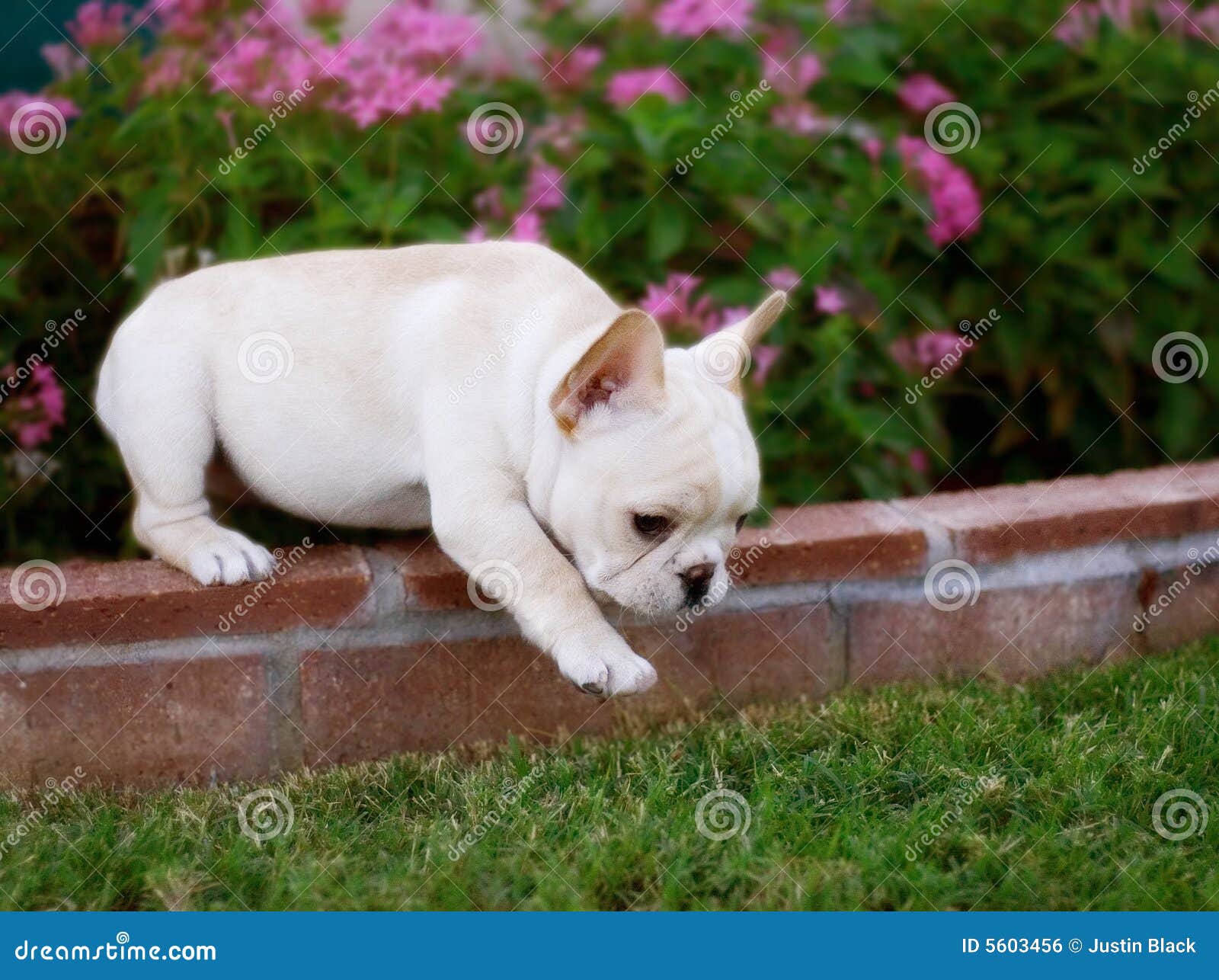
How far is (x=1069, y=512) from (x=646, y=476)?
1463 mm

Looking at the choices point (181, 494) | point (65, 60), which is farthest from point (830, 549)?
point (65, 60)

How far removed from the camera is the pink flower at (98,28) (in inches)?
146

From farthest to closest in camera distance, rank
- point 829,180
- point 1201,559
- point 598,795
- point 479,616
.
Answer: point 829,180 → point 1201,559 → point 479,616 → point 598,795

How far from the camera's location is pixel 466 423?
8.85ft

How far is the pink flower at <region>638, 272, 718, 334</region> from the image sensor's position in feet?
11.5

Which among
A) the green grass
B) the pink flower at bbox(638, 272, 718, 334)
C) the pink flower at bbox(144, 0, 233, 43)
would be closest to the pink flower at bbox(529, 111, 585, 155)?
Answer: the pink flower at bbox(638, 272, 718, 334)

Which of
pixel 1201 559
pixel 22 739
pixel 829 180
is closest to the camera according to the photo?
pixel 22 739

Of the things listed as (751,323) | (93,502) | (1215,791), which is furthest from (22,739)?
(1215,791)

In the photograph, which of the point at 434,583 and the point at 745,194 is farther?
the point at 745,194

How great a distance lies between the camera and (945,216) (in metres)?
4.02

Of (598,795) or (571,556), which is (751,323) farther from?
(598,795)

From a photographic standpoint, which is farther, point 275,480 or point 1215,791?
point 275,480

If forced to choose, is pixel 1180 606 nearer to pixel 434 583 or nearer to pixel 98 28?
pixel 434 583

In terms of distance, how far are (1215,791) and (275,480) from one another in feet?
7.01
